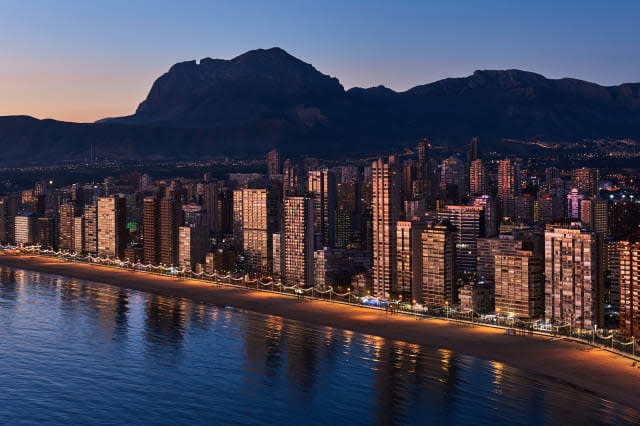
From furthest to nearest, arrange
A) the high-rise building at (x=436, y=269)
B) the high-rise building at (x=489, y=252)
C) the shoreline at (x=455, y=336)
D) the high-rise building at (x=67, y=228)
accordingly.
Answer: the high-rise building at (x=67, y=228)
the high-rise building at (x=489, y=252)
the high-rise building at (x=436, y=269)
the shoreline at (x=455, y=336)

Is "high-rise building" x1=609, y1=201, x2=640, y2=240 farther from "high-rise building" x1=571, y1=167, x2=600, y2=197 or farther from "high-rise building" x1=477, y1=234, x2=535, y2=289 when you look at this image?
"high-rise building" x1=571, y1=167, x2=600, y2=197

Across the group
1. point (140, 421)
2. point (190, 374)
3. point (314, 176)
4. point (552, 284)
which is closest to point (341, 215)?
point (314, 176)

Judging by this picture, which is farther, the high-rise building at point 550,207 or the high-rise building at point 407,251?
the high-rise building at point 550,207

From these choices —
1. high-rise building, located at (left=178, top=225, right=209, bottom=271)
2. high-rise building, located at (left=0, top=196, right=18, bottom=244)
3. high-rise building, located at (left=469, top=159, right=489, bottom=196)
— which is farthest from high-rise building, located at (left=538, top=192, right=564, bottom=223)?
high-rise building, located at (left=0, top=196, right=18, bottom=244)

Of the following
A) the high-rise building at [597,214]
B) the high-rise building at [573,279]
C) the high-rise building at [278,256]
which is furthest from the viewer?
the high-rise building at [597,214]

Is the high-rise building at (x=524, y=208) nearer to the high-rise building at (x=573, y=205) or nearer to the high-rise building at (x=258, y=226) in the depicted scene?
the high-rise building at (x=573, y=205)

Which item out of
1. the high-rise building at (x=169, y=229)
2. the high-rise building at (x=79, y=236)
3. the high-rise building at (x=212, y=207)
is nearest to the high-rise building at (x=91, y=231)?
the high-rise building at (x=79, y=236)

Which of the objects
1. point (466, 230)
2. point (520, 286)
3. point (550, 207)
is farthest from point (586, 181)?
point (520, 286)

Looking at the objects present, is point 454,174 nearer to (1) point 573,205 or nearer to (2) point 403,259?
(1) point 573,205
